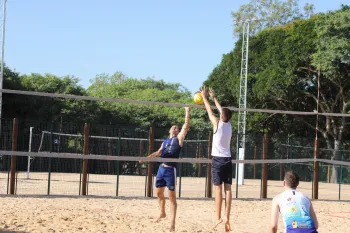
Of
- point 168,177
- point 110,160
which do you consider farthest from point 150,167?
point 168,177

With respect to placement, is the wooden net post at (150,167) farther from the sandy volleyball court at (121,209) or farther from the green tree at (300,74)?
the green tree at (300,74)

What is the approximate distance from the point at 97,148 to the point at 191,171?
5121 mm

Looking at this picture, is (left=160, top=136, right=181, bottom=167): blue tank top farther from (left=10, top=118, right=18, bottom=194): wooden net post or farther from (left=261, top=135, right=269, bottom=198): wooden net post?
(left=261, top=135, right=269, bottom=198): wooden net post

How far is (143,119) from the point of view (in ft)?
140

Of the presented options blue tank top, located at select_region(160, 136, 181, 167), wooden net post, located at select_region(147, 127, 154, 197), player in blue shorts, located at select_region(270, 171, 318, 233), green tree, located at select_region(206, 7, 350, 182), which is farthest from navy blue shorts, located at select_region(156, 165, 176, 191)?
green tree, located at select_region(206, 7, 350, 182)

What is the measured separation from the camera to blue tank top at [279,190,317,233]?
5.80 metres

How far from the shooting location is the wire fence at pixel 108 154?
17953 mm

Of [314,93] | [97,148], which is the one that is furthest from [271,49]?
[97,148]

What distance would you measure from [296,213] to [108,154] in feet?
48.1

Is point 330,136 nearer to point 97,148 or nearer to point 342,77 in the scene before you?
point 342,77

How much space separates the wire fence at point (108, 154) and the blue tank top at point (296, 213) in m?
11.1

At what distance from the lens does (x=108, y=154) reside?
2011 centimetres

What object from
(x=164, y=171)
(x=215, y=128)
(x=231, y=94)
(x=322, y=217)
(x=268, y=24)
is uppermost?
(x=268, y=24)

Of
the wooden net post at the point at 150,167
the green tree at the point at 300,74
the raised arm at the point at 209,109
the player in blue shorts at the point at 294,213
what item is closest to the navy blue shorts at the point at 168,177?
the raised arm at the point at 209,109
